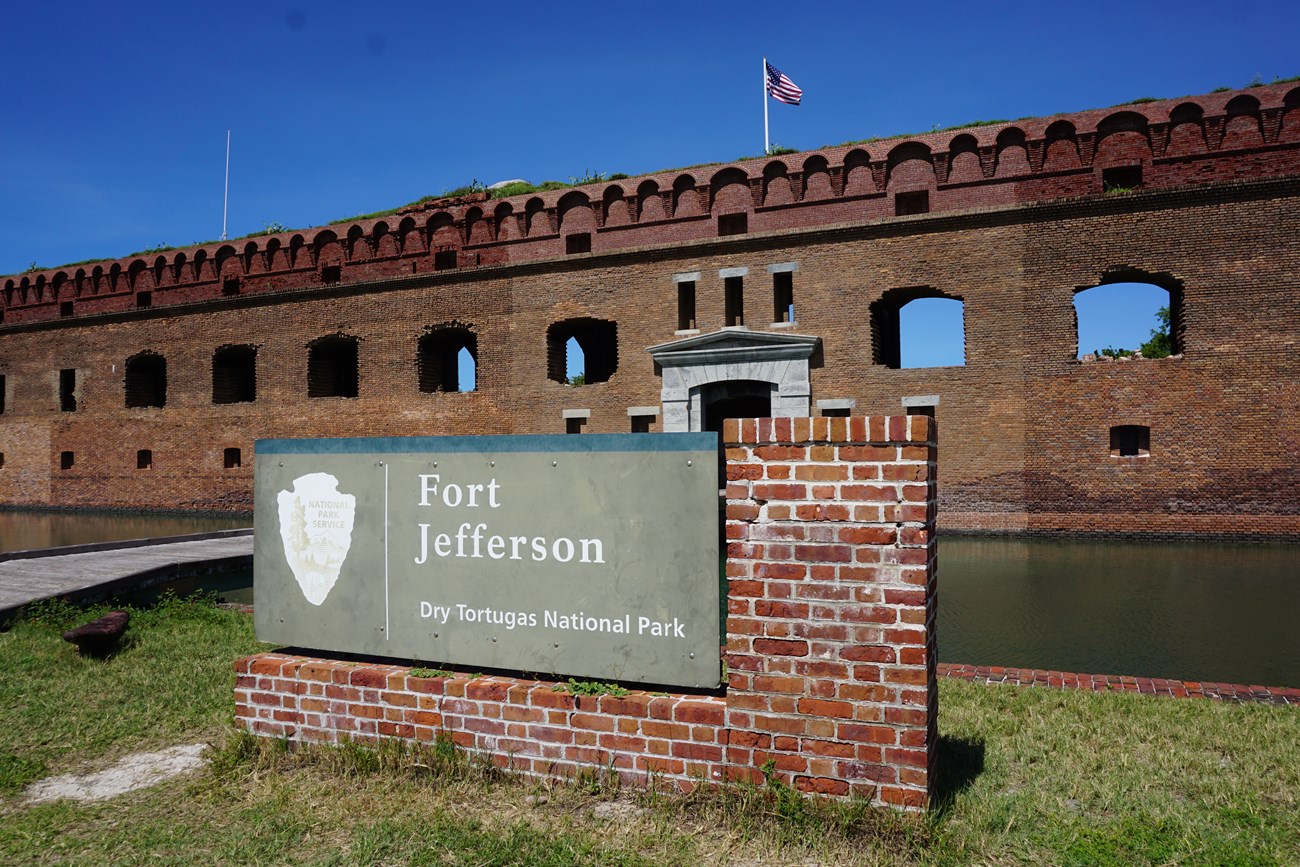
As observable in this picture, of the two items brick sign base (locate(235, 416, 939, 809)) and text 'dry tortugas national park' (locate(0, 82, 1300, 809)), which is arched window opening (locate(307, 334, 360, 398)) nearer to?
text 'dry tortugas national park' (locate(0, 82, 1300, 809))

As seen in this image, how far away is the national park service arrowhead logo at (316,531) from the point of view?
3.67 meters

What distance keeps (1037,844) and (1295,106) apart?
17.7 meters

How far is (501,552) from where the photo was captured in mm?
3371

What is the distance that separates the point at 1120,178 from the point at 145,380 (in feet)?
91.7

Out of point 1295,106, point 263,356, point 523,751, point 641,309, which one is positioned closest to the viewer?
point 523,751

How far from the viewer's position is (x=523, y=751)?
3.24m

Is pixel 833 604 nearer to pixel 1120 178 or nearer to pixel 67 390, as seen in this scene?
pixel 1120 178

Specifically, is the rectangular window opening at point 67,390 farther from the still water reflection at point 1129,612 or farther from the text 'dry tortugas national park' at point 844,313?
the still water reflection at point 1129,612

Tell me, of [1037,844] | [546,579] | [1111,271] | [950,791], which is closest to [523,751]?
[546,579]

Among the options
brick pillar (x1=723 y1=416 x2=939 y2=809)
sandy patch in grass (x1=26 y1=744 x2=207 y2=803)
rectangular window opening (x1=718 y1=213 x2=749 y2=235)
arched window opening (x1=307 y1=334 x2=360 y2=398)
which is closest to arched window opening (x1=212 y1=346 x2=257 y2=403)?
arched window opening (x1=307 y1=334 x2=360 y2=398)

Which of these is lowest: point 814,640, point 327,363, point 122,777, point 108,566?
point 122,777

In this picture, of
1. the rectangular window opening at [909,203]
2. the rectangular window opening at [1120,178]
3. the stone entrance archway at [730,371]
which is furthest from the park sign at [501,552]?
the rectangular window opening at [1120,178]

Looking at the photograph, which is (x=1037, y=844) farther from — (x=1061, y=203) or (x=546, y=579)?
(x=1061, y=203)

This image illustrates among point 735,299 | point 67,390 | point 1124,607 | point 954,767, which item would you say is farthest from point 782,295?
point 67,390
